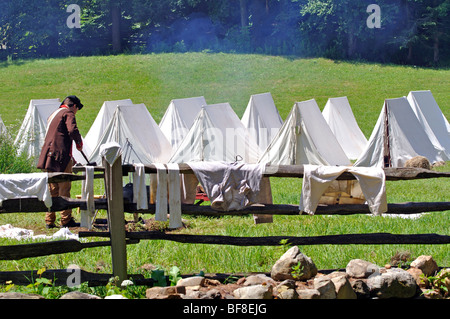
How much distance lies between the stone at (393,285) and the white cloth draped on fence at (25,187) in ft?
7.14

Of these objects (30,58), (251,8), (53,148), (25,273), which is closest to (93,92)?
(30,58)

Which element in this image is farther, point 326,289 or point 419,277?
point 419,277

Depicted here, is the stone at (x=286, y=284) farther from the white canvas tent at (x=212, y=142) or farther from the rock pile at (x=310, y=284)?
the white canvas tent at (x=212, y=142)

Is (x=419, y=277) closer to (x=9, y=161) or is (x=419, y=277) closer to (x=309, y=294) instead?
(x=309, y=294)

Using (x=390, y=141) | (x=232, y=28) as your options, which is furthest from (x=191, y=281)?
(x=232, y=28)

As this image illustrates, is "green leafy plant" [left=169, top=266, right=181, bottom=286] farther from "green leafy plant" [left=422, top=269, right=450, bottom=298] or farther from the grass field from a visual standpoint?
the grass field

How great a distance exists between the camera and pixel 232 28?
39.6 meters

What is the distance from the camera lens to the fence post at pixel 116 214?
13.7 ft

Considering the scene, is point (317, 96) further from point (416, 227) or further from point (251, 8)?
point (416, 227)

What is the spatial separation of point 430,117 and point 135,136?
7510mm

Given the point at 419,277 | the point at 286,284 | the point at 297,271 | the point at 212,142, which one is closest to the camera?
the point at 286,284

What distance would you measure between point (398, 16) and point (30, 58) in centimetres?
2105

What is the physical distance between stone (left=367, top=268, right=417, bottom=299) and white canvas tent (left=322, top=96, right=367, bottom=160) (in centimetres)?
1198

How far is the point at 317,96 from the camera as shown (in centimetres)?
→ 2888
